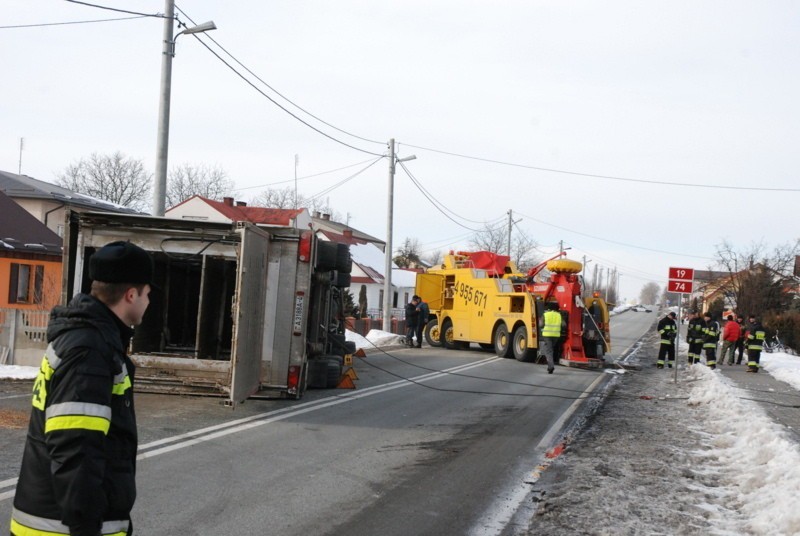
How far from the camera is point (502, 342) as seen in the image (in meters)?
22.6

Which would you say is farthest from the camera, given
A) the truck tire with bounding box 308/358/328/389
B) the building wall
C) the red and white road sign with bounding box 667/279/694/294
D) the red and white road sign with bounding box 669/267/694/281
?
the building wall

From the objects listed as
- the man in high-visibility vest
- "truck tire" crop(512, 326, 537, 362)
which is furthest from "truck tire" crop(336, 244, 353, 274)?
"truck tire" crop(512, 326, 537, 362)

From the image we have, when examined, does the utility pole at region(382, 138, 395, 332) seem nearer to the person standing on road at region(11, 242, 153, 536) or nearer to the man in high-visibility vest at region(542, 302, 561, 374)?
the man in high-visibility vest at region(542, 302, 561, 374)

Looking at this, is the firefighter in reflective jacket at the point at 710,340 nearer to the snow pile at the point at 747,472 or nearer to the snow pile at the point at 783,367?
the snow pile at the point at 783,367

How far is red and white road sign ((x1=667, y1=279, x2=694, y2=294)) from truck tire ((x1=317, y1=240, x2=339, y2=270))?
28.0 feet

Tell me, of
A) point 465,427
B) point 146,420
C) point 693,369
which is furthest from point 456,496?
point 693,369

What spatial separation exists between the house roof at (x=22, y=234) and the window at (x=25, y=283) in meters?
0.81

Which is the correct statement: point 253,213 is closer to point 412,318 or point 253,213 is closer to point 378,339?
point 378,339

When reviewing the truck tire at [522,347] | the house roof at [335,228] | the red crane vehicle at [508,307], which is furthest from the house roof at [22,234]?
the house roof at [335,228]

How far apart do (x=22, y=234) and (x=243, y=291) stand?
24.1 metres

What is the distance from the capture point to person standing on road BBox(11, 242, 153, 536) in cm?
237

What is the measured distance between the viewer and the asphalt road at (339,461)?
18.9 ft

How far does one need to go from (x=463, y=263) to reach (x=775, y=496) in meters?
19.2

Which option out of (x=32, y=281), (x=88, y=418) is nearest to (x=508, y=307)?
(x=32, y=281)
